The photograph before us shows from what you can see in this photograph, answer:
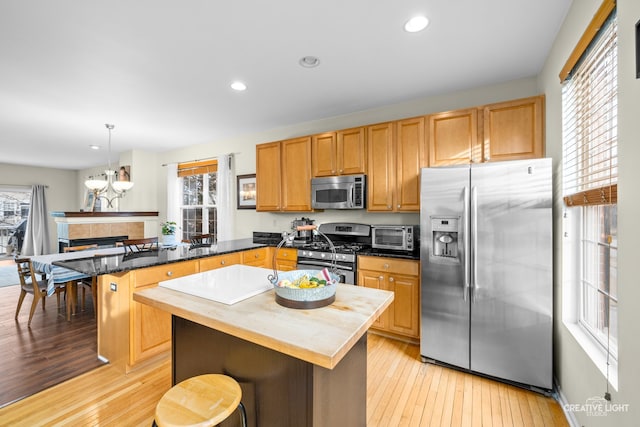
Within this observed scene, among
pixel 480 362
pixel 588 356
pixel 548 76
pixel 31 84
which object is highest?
pixel 31 84

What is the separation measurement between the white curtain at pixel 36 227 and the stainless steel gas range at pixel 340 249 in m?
8.71

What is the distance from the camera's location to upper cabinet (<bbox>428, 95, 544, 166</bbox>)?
7.96 ft

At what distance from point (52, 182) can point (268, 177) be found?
325 inches

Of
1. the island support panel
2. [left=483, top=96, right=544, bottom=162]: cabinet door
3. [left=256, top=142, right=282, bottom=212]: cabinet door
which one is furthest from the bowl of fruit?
[left=256, top=142, right=282, bottom=212]: cabinet door

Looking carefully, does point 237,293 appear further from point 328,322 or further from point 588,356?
point 588,356

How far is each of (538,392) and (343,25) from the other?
3002 mm

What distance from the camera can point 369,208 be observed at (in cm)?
327

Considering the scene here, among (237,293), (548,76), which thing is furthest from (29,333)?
(548,76)

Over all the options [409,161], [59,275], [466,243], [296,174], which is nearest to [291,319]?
[466,243]

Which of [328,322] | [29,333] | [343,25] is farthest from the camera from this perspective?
[29,333]

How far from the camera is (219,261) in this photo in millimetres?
3068

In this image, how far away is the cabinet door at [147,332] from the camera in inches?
92.3

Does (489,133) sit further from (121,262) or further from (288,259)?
(121,262)

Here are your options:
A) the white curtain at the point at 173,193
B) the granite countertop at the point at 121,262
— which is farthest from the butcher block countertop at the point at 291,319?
the white curtain at the point at 173,193
